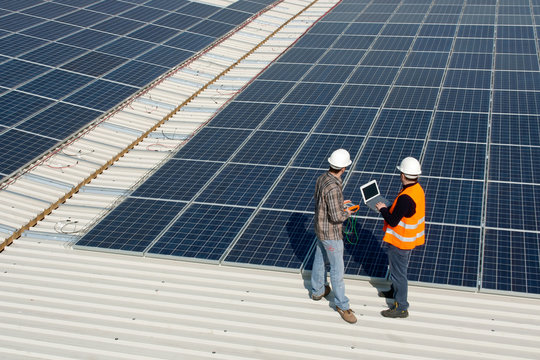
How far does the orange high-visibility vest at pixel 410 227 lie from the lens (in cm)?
901

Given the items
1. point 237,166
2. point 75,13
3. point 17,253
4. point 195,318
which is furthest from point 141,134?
point 75,13

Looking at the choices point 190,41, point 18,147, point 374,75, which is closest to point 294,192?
point 18,147

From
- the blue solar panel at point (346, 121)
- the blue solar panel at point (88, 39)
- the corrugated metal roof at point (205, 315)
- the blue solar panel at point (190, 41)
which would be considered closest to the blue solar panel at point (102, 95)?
the blue solar panel at point (88, 39)

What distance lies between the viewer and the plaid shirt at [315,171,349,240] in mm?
9094

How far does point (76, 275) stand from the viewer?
439 inches

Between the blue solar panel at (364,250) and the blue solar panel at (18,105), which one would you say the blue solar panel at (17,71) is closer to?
the blue solar panel at (18,105)

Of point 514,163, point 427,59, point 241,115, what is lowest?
point 427,59

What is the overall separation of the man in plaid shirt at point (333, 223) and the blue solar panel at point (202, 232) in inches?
97.0

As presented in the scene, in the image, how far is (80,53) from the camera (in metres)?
22.3

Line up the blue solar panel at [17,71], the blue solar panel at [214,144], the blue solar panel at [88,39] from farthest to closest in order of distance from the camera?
the blue solar panel at [88,39]
the blue solar panel at [17,71]
the blue solar panel at [214,144]

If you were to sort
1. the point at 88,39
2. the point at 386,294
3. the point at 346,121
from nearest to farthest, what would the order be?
1. the point at 386,294
2. the point at 346,121
3. the point at 88,39

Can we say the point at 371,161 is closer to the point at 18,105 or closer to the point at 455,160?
the point at 455,160

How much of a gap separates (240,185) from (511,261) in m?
6.13

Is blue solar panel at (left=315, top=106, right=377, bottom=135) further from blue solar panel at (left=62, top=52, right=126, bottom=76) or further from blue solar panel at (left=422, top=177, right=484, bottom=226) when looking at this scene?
blue solar panel at (left=62, top=52, right=126, bottom=76)
